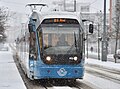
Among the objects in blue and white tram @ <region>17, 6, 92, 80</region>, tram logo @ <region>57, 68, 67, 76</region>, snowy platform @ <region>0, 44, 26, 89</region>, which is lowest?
snowy platform @ <region>0, 44, 26, 89</region>

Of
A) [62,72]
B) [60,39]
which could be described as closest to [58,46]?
[60,39]

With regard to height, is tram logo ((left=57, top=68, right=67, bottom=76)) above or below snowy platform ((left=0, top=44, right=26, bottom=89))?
above

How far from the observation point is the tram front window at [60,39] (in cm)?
1698

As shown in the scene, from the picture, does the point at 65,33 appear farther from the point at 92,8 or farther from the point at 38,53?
the point at 92,8

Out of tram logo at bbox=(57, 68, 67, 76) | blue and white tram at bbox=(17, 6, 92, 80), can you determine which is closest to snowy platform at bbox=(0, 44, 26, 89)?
blue and white tram at bbox=(17, 6, 92, 80)

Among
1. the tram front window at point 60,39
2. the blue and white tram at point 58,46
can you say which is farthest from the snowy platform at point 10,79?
the tram front window at point 60,39

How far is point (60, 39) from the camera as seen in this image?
56.0ft

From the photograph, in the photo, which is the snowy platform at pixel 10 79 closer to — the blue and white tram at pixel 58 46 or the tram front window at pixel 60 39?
the blue and white tram at pixel 58 46

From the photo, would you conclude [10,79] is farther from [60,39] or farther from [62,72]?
[60,39]

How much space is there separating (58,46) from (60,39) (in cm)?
34

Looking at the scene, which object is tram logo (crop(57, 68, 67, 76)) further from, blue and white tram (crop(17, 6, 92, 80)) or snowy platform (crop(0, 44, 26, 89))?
snowy platform (crop(0, 44, 26, 89))

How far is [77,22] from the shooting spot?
17.5 meters

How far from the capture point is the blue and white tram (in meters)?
16.8

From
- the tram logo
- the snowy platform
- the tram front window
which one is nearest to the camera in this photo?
the snowy platform
